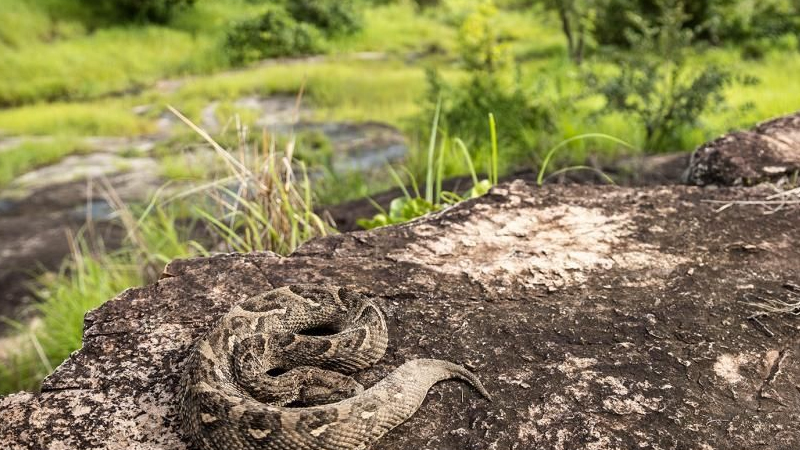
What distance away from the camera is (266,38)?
1605cm

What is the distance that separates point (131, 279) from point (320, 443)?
4.62 metres

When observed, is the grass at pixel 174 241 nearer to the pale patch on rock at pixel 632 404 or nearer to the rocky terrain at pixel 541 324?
the rocky terrain at pixel 541 324

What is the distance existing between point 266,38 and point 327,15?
1825 millimetres

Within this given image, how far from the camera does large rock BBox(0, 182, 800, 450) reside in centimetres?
307

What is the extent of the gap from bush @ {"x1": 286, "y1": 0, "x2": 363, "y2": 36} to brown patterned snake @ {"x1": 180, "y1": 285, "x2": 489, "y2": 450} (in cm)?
1432

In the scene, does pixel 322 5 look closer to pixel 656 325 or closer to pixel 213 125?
pixel 213 125

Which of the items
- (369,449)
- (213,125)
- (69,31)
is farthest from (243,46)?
(369,449)

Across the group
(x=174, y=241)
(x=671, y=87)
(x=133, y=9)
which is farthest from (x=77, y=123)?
(x=671, y=87)

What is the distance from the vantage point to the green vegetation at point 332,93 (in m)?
6.54

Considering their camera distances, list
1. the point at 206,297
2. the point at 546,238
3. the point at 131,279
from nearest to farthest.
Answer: the point at 206,297 → the point at 546,238 → the point at 131,279

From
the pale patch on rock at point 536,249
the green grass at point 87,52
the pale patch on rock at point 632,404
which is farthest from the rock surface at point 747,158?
the green grass at point 87,52

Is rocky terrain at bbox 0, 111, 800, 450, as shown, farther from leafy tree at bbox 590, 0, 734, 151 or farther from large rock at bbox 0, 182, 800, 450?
leafy tree at bbox 590, 0, 734, 151

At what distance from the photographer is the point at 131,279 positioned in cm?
693

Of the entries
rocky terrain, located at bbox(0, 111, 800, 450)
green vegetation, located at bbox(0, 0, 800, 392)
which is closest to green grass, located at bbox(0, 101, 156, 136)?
green vegetation, located at bbox(0, 0, 800, 392)
